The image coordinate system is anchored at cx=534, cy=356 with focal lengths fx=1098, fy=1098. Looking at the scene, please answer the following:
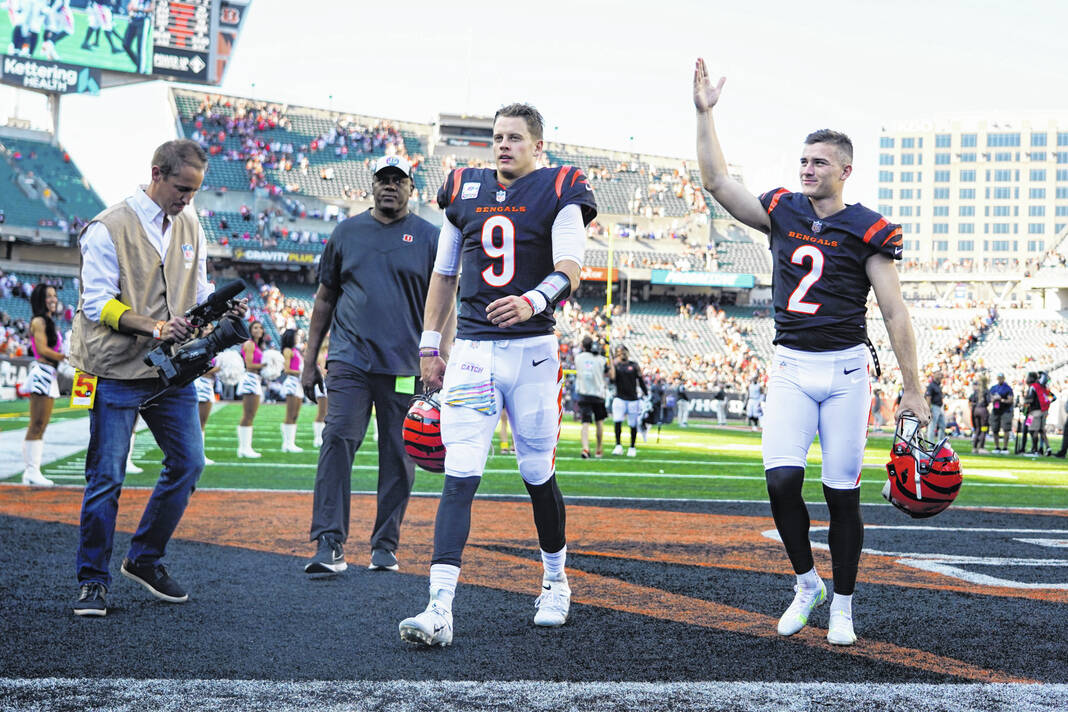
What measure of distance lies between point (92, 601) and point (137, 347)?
1123 millimetres

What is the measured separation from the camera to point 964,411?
32969mm

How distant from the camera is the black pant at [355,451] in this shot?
592 centimetres

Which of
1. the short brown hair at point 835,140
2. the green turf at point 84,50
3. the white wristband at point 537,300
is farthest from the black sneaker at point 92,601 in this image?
the green turf at point 84,50

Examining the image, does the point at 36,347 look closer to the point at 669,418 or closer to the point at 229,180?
the point at 669,418

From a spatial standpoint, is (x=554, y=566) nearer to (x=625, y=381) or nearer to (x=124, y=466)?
(x=124, y=466)

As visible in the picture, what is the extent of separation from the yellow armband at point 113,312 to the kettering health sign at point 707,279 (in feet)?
157

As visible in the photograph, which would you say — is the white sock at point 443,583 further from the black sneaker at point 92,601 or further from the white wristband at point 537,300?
the black sneaker at point 92,601

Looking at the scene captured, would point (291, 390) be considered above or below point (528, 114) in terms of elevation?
below

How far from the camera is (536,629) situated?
4484mm

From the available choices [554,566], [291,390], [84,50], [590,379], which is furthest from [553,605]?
[84,50]

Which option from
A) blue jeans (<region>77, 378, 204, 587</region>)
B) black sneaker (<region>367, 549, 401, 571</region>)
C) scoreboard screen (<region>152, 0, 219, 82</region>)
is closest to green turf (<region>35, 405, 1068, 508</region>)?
black sneaker (<region>367, 549, 401, 571</region>)

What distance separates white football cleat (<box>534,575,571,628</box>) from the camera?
4.56 meters

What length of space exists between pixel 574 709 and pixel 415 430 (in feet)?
6.26

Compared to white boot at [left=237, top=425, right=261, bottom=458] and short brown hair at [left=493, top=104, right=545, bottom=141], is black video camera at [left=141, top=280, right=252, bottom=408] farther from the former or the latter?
white boot at [left=237, top=425, right=261, bottom=458]
